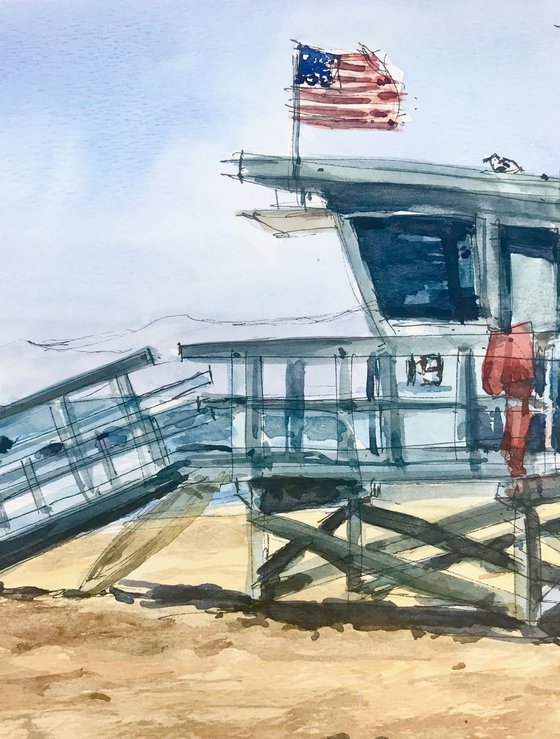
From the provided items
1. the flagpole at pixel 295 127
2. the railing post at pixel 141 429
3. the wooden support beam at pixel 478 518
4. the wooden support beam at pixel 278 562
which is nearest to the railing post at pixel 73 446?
the railing post at pixel 141 429

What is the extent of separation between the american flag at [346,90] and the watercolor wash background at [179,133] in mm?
99

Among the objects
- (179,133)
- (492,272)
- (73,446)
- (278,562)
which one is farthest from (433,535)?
(179,133)

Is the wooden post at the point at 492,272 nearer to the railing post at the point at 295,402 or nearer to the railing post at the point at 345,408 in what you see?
the railing post at the point at 345,408

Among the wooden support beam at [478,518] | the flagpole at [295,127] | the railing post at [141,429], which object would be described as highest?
the flagpole at [295,127]

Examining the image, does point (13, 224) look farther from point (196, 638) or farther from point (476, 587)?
point (476, 587)

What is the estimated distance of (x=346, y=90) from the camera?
657 cm

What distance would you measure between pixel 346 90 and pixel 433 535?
3761 millimetres

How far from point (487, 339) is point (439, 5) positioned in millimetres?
2629

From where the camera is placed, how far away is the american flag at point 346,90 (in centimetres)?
640

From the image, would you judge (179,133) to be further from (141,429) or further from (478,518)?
(478,518)

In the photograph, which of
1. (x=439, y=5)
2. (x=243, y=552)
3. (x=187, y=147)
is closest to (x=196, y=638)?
(x=243, y=552)

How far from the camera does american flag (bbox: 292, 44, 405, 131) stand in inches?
252

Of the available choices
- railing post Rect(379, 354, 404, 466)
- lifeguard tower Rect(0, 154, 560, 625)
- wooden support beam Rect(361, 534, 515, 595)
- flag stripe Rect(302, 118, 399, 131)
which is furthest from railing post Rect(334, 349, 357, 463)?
flag stripe Rect(302, 118, 399, 131)

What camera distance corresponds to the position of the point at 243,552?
691 centimetres
